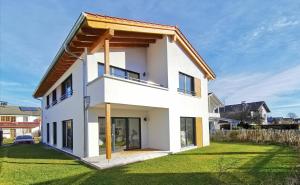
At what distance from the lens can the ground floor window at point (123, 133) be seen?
43.7 feet

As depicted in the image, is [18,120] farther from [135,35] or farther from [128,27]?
[128,27]

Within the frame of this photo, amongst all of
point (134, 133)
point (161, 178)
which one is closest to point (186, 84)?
point (134, 133)

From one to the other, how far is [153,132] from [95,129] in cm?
418

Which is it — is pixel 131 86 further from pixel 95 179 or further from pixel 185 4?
pixel 185 4

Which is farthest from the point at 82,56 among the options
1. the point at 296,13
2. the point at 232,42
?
the point at 232,42

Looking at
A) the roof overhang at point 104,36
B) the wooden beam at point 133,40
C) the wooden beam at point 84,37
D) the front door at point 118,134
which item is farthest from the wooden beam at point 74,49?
the front door at point 118,134

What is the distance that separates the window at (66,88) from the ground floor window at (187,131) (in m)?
7.56

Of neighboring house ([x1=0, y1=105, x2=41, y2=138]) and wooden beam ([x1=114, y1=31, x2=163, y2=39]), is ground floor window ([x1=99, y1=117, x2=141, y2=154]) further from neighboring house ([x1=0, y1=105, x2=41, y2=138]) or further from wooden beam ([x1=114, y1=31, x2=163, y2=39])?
neighboring house ([x1=0, y1=105, x2=41, y2=138])

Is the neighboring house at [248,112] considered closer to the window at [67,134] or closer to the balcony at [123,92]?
the balcony at [123,92]

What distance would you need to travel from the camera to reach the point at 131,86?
12125mm

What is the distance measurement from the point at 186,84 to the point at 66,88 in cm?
839

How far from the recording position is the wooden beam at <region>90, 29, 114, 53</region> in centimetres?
1090

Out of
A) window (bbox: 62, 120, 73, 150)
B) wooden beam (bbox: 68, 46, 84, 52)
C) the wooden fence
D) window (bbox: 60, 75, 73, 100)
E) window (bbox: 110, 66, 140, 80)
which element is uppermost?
wooden beam (bbox: 68, 46, 84, 52)

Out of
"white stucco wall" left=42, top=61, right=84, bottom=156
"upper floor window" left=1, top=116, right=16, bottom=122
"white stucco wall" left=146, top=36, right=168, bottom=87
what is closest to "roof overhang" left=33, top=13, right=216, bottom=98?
"white stucco wall" left=146, top=36, right=168, bottom=87
